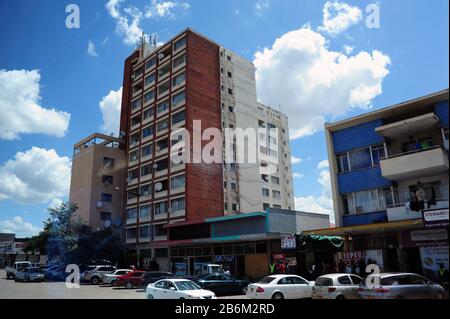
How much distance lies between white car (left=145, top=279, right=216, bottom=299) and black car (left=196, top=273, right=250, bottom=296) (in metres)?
5.03

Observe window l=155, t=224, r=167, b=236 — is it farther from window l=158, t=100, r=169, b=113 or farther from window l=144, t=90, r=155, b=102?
window l=144, t=90, r=155, b=102

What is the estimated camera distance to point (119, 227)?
56.3m

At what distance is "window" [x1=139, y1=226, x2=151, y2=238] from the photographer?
51150 mm

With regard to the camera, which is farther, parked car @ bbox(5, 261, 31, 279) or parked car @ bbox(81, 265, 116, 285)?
parked car @ bbox(5, 261, 31, 279)

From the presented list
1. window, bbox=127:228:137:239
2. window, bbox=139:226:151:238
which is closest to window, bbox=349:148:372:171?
window, bbox=139:226:151:238

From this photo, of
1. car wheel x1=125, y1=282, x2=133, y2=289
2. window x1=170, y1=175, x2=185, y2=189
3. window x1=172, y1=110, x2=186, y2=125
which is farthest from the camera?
window x1=172, y1=110, x2=186, y2=125

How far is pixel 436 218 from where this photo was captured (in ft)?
52.6

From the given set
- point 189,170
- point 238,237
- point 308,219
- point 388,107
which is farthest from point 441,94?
point 189,170

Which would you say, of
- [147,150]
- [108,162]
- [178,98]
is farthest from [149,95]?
[108,162]

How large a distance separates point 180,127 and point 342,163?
27209 mm

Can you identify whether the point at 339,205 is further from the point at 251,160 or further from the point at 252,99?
the point at 252,99

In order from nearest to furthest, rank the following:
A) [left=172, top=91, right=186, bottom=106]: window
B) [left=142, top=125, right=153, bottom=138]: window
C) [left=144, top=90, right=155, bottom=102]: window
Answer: [left=172, top=91, right=186, bottom=106]: window
[left=142, top=125, right=153, bottom=138]: window
[left=144, top=90, right=155, bottom=102]: window

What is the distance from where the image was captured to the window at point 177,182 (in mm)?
47656

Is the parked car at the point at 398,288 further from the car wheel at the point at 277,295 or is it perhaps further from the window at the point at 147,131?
the window at the point at 147,131
